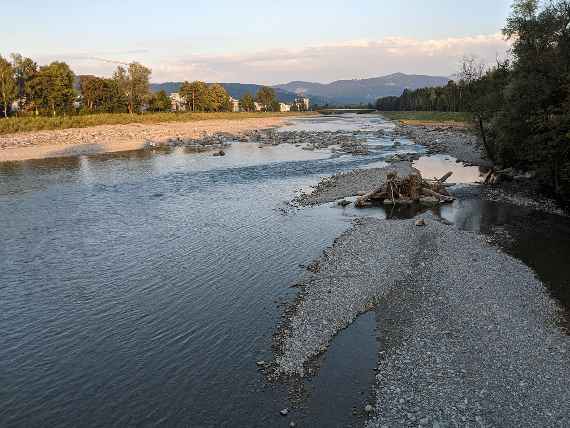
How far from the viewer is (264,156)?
221 feet

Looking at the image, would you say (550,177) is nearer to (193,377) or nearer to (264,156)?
(193,377)

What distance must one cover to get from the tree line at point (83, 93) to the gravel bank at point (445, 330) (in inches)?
4055

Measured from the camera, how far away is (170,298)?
Answer: 19047 millimetres

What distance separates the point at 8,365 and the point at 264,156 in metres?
55.2

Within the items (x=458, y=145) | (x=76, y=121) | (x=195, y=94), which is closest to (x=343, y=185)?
(x=458, y=145)

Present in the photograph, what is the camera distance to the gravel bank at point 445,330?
1191 centimetres

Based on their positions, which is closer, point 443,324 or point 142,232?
point 443,324

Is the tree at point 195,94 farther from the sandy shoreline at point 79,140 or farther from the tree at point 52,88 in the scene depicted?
the sandy shoreline at point 79,140

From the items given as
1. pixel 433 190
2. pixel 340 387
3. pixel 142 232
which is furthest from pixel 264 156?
pixel 340 387

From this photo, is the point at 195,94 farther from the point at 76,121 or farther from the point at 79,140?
the point at 79,140

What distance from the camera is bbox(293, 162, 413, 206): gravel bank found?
3719 cm

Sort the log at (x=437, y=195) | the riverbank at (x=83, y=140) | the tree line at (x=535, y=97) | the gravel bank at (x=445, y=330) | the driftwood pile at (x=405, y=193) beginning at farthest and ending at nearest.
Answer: the riverbank at (x=83, y=140), the log at (x=437, y=195), the driftwood pile at (x=405, y=193), the tree line at (x=535, y=97), the gravel bank at (x=445, y=330)

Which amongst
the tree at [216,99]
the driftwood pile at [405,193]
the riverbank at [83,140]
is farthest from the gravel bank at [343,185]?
the tree at [216,99]

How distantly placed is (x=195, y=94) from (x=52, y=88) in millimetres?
70234
